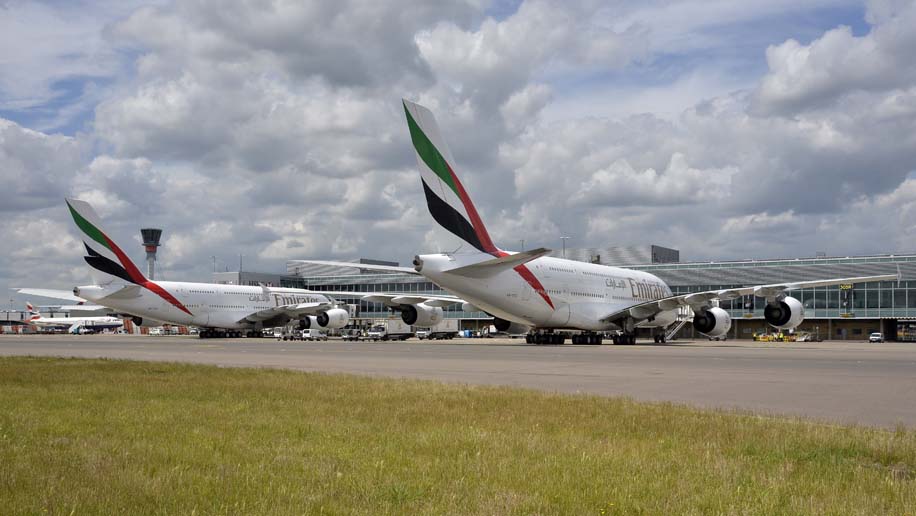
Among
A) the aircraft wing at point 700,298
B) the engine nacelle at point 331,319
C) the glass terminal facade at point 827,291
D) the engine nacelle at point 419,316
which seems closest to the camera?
the aircraft wing at point 700,298

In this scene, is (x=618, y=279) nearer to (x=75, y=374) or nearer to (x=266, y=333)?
(x=75, y=374)

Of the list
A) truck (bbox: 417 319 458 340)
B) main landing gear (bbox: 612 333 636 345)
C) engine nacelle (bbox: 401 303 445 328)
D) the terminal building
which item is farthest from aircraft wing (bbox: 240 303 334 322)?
main landing gear (bbox: 612 333 636 345)

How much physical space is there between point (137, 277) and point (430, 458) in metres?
54.6

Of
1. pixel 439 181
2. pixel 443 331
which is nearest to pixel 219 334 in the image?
pixel 443 331

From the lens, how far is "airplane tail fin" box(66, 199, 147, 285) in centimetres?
5341

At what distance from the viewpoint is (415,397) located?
41.6ft

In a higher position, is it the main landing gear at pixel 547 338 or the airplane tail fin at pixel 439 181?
the airplane tail fin at pixel 439 181

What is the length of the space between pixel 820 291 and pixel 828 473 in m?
82.7

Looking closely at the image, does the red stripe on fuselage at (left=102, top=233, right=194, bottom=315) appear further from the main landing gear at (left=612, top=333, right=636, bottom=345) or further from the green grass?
the green grass

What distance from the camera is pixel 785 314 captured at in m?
42.4

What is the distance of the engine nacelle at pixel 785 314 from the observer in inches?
1665

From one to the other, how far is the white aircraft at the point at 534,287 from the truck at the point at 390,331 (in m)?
11.4

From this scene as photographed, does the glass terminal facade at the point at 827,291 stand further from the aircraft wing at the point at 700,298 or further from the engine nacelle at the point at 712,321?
the engine nacelle at the point at 712,321

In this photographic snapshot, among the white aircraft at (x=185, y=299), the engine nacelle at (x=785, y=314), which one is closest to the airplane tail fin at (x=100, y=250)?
the white aircraft at (x=185, y=299)
